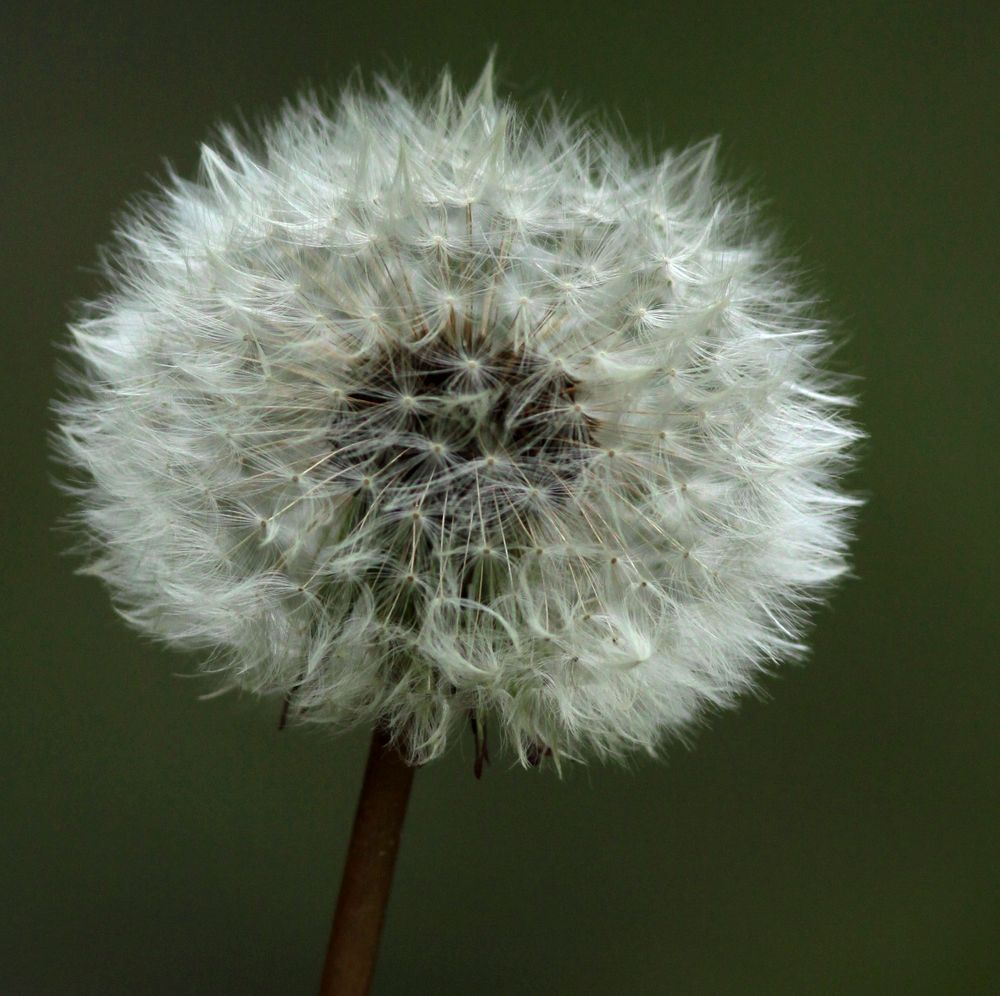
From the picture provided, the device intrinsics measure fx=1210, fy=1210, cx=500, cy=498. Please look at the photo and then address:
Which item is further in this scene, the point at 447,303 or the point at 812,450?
the point at 812,450

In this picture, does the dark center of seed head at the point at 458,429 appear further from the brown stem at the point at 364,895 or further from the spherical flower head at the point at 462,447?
the brown stem at the point at 364,895

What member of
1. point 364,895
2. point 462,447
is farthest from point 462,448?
point 364,895

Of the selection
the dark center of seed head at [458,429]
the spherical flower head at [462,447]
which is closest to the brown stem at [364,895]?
the spherical flower head at [462,447]

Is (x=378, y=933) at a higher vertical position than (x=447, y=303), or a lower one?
lower

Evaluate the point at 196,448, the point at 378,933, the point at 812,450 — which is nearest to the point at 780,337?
the point at 812,450

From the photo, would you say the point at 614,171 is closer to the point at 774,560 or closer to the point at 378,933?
the point at 774,560

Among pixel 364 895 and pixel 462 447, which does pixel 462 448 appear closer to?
pixel 462 447

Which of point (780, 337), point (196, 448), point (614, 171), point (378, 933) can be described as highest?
point (614, 171)

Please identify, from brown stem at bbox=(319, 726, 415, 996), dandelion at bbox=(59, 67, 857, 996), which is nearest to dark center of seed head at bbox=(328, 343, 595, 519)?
dandelion at bbox=(59, 67, 857, 996)
